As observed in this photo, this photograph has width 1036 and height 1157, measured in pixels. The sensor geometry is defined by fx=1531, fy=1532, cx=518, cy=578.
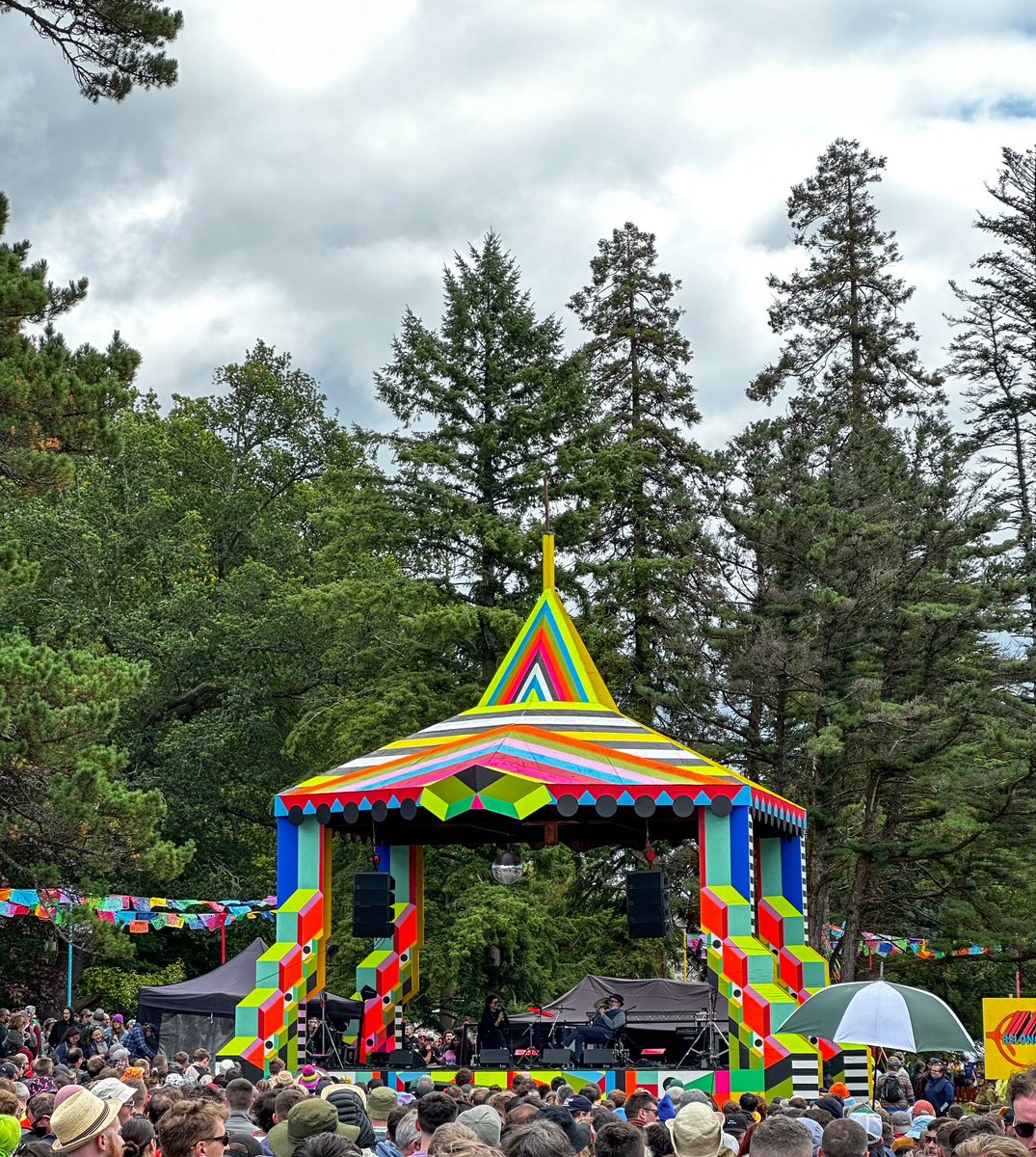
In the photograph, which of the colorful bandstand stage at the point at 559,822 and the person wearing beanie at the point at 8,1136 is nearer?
the person wearing beanie at the point at 8,1136

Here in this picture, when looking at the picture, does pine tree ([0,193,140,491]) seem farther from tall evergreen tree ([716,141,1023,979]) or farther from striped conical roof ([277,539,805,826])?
tall evergreen tree ([716,141,1023,979])

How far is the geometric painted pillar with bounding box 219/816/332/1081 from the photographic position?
672 inches

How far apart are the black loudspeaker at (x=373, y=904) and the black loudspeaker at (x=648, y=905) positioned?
300 cm

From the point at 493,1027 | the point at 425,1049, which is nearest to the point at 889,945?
the point at 425,1049

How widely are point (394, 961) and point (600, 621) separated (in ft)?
34.8

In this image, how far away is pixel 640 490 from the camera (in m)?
31.0

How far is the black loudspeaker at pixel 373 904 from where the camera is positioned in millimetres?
18672

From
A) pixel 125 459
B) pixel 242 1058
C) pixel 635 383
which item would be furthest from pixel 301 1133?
pixel 125 459

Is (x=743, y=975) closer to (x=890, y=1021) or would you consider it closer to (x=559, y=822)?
(x=559, y=822)

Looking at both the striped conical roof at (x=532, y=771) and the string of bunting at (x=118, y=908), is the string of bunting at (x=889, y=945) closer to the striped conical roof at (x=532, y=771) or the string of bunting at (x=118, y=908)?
the striped conical roof at (x=532, y=771)

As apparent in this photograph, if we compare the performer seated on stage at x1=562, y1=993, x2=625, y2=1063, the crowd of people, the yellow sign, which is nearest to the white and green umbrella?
the crowd of people

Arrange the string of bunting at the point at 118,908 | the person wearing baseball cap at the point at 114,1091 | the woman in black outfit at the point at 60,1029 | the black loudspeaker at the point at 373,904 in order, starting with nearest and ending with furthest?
the person wearing baseball cap at the point at 114,1091 → the black loudspeaker at the point at 373,904 → the string of bunting at the point at 118,908 → the woman in black outfit at the point at 60,1029

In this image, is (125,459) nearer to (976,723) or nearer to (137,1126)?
(976,723)

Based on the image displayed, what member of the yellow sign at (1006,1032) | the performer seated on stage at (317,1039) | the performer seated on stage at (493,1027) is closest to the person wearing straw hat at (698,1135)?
the yellow sign at (1006,1032)
